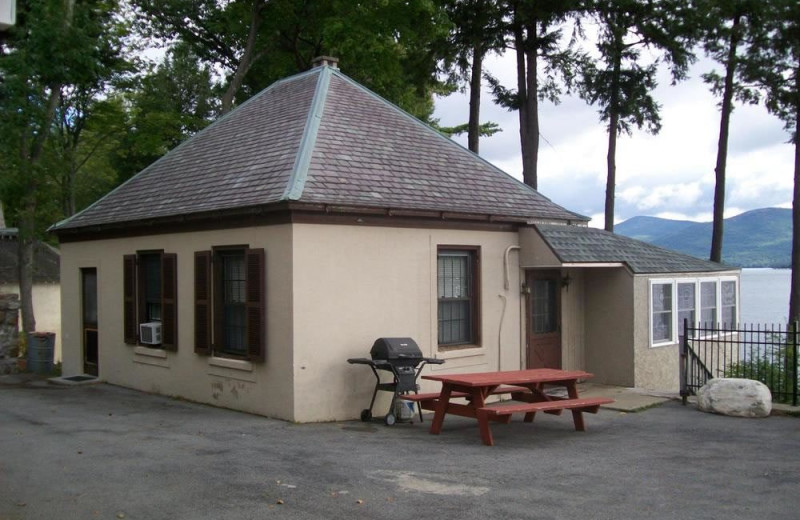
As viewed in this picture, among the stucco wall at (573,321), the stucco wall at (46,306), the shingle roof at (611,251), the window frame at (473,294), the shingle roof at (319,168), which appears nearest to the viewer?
the shingle roof at (319,168)

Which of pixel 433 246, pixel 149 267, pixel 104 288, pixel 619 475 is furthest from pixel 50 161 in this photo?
pixel 619 475

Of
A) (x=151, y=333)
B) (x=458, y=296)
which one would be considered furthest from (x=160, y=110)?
(x=458, y=296)

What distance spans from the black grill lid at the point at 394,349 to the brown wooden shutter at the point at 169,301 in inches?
160

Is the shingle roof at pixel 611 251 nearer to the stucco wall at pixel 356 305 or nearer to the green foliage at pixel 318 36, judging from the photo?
the stucco wall at pixel 356 305

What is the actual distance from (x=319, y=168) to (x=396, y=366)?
318 cm

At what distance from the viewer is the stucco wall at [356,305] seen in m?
11.0

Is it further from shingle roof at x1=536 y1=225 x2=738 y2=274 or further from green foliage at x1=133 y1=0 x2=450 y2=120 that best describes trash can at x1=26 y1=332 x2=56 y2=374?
shingle roof at x1=536 y1=225 x2=738 y2=274

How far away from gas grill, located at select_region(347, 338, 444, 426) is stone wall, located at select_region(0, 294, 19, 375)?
31.9 feet

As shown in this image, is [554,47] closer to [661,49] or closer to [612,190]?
[661,49]

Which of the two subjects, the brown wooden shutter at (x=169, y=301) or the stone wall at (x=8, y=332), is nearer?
the brown wooden shutter at (x=169, y=301)

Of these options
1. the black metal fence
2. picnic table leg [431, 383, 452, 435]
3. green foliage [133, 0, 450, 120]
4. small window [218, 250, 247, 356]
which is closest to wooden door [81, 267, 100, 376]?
small window [218, 250, 247, 356]

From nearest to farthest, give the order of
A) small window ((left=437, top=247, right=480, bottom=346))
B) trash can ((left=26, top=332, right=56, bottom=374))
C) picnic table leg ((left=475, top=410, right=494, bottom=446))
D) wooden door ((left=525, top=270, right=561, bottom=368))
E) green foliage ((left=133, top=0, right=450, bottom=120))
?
picnic table leg ((left=475, top=410, right=494, bottom=446)) → small window ((left=437, top=247, right=480, bottom=346)) → wooden door ((left=525, top=270, right=561, bottom=368)) → trash can ((left=26, top=332, right=56, bottom=374)) → green foliage ((left=133, top=0, right=450, bottom=120))

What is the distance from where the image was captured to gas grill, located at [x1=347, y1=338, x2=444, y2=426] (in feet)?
35.9

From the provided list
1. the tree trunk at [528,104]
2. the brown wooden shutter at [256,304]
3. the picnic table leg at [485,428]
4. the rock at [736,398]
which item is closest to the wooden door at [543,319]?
the rock at [736,398]
